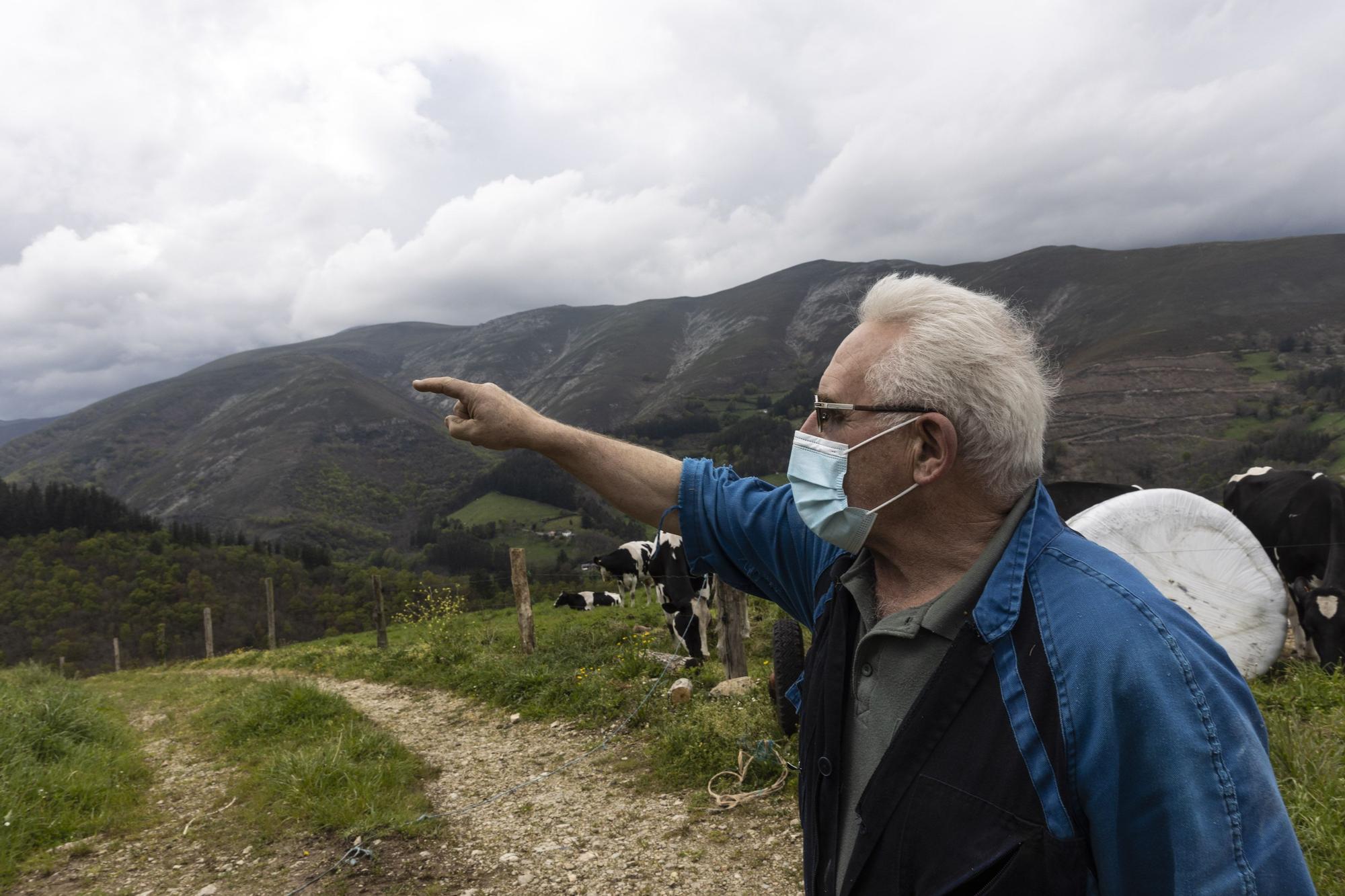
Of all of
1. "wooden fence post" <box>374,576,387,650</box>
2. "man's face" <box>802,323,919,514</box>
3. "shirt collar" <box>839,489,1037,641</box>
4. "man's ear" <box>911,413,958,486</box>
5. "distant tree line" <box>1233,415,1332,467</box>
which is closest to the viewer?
"shirt collar" <box>839,489,1037,641</box>

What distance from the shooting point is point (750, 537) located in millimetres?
2150

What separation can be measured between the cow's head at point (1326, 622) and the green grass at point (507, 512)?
68.2 meters

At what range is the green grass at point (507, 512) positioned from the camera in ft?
257

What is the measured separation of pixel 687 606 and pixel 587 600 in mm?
11068

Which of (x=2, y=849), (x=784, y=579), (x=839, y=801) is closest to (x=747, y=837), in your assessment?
(x=784, y=579)

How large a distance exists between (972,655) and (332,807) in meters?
5.82

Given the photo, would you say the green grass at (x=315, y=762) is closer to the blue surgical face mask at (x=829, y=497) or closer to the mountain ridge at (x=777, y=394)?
the blue surgical face mask at (x=829, y=497)

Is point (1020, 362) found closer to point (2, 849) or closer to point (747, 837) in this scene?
point (747, 837)

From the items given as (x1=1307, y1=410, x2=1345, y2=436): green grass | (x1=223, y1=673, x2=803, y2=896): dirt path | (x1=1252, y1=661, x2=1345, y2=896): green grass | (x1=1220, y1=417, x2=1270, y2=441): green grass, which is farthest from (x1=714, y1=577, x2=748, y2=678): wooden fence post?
(x1=1220, y1=417, x2=1270, y2=441): green grass

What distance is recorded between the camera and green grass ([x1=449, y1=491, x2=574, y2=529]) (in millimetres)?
78438

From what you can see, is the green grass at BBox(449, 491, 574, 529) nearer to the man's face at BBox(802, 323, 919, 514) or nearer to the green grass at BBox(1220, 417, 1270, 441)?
the green grass at BBox(1220, 417, 1270, 441)

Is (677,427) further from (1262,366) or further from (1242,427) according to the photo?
(1262,366)


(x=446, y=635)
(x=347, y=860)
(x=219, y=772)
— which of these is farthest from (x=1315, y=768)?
(x=446, y=635)

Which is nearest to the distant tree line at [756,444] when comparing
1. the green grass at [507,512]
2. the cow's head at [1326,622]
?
the green grass at [507,512]
